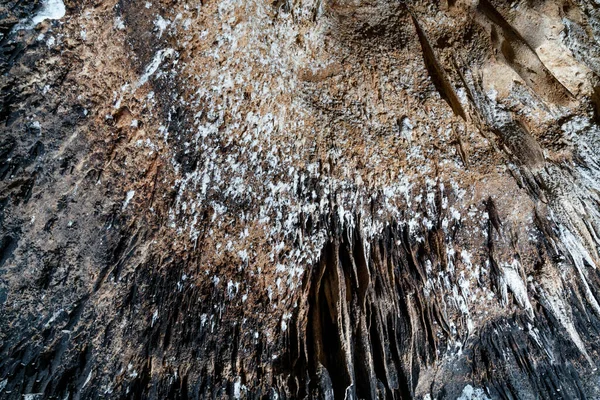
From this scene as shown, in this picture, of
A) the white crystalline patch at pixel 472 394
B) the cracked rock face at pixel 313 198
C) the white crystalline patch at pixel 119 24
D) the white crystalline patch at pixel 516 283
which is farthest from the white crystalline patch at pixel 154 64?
the white crystalline patch at pixel 472 394

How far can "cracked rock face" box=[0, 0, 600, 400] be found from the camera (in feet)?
4.01

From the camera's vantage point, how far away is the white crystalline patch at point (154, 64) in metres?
1.31

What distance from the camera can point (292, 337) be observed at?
145cm

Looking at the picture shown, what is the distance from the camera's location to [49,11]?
1.15 meters

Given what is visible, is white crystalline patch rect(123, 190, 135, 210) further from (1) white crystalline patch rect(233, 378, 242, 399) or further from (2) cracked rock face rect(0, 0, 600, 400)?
(1) white crystalline patch rect(233, 378, 242, 399)

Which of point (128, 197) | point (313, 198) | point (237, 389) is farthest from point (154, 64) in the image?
point (237, 389)

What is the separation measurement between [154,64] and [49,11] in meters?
0.28

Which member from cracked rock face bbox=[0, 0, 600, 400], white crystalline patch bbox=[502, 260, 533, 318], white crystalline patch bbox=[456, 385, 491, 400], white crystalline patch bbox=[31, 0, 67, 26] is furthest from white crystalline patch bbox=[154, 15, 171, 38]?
white crystalline patch bbox=[456, 385, 491, 400]

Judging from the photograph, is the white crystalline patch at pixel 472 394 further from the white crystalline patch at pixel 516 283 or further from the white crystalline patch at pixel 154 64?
the white crystalline patch at pixel 154 64

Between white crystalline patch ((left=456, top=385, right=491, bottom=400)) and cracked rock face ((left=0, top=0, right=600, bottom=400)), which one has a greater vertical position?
cracked rock face ((left=0, top=0, right=600, bottom=400))

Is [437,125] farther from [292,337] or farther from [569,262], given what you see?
[292,337]

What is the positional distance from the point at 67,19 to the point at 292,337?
1115mm

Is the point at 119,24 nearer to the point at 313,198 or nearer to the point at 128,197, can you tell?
the point at 128,197

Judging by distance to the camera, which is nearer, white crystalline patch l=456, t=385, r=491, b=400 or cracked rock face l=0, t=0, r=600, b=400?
cracked rock face l=0, t=0, r=600, b=400
